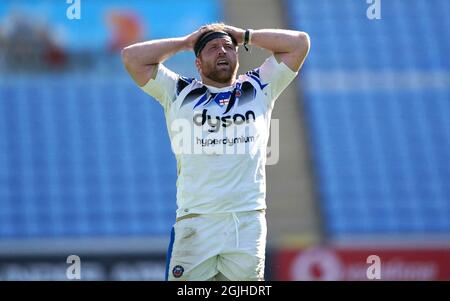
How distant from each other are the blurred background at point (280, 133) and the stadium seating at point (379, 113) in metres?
0.02

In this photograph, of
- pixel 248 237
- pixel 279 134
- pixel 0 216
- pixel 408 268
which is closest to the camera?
pixel 248 237

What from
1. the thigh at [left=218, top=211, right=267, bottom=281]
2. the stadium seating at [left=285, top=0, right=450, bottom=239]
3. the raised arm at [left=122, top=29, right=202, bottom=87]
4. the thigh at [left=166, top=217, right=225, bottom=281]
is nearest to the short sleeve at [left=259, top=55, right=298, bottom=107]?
the raised arm at [left=122, top=29, right=202, bottom=87]

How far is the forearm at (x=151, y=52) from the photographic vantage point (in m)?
6.21

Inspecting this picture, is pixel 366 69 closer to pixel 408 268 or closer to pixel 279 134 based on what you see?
pixel 279 134

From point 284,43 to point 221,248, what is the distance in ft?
4.50

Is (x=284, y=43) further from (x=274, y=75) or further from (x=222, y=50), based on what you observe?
(x=222, y=50)

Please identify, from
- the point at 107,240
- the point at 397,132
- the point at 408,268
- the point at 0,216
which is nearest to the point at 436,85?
the point at 397,132

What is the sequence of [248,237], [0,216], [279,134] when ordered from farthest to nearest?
[279,134] < [0,216] < [248,237]

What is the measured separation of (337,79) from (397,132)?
1.28 metres

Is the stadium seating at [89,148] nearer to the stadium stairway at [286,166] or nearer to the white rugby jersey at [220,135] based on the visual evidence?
the stadium stairway at [286,166]

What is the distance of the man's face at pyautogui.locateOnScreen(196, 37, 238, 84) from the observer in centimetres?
607

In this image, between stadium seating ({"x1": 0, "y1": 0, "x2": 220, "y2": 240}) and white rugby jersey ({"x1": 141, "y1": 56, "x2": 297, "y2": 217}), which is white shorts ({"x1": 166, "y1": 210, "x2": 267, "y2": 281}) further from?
stadium seating ({"x1": 0, "y1": 0, "x2": 220, "y2": 240})

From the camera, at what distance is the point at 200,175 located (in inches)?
237

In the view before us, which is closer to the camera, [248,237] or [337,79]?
[248,237]
